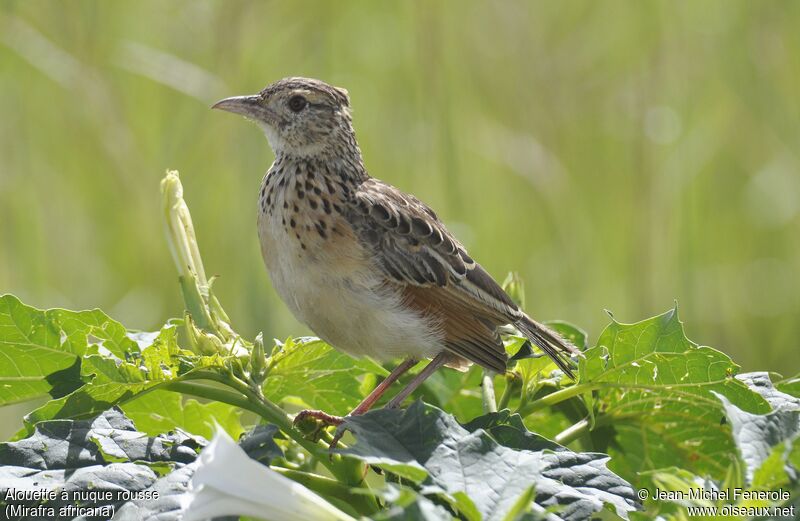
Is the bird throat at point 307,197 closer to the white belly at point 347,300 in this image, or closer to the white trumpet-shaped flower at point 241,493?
the white belly at point 347,300

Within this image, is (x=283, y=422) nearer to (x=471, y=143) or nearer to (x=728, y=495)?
(x=728, y=495)

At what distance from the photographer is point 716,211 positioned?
7.01m

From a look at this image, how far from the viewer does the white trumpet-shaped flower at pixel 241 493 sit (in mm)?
1610

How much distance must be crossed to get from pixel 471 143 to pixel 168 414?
4725 mm

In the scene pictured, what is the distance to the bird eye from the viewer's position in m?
4.03

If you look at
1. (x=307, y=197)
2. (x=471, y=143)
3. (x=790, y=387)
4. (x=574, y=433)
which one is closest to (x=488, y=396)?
(x=574, y=433)

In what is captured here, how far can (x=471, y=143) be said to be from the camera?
690 cm

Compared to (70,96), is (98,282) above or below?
below

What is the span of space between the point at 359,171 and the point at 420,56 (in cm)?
194

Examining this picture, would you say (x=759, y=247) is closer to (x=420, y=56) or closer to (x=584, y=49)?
(x=584, y=49)

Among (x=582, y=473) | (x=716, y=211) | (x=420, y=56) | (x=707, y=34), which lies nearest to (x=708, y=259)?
(x=716, y=211)

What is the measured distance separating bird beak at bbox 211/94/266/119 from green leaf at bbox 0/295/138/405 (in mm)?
1843

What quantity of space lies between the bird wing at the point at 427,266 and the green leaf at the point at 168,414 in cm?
104

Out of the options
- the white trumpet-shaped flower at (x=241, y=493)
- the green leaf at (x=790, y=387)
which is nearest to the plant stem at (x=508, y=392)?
the green leaf at (x=790, y=387)
